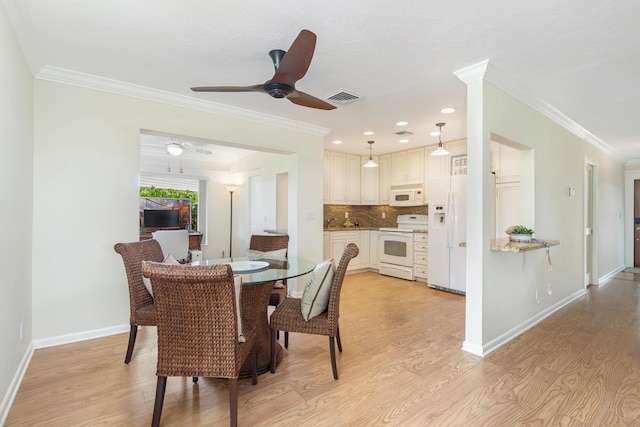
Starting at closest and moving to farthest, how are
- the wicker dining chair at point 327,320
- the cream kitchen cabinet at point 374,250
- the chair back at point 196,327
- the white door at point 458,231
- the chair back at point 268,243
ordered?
the chair back at point 196,327
the wicker dining chair at point 327,320
the chair back at point 268,243
the white door at point 458,231
the cream kitchen cabinet at point 374,250

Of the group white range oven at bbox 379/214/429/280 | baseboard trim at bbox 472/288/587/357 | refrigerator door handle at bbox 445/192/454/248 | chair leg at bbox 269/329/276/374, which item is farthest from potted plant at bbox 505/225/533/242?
chair leg at bbox 269/329/276/374

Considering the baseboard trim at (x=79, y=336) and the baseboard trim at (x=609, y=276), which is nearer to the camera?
the baseboard trim at (x=79, y=336)

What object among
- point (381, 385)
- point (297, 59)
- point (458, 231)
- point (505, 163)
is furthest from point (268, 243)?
point (505, 163)

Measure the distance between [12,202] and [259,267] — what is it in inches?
66.3

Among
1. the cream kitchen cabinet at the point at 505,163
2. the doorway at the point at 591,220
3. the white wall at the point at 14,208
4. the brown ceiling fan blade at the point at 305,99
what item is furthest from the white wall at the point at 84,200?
the doorway at the point at 591,220

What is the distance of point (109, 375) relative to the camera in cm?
227

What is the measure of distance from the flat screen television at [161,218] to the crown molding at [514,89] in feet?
20.5

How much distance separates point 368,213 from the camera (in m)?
6.96

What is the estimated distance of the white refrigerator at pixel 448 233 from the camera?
4578mm

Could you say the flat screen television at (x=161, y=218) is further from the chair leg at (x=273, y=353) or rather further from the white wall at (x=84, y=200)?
the chair leg at (x=273, y=353)

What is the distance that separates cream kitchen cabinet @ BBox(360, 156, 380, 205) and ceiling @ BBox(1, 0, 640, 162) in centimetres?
308

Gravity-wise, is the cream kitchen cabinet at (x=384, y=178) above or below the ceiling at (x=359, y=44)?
below

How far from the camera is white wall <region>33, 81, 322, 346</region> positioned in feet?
8.77

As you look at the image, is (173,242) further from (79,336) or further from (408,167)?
(408,167)
